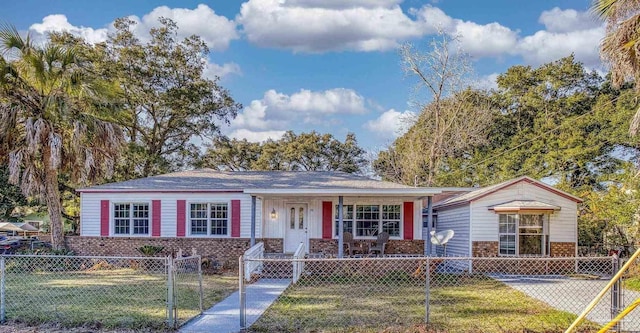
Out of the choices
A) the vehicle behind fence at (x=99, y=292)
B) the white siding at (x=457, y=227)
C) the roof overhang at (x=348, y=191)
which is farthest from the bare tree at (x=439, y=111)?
the vehicle behind fence at (x=99, y=292)

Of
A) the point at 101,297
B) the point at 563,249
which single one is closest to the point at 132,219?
the point at 101,297

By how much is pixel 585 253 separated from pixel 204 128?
19.9 metres

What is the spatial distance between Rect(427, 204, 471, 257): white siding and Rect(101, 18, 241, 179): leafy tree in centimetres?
1471

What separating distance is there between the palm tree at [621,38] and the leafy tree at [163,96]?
67.0 ft

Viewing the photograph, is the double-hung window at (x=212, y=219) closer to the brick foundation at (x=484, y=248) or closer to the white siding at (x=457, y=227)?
the white siding at (x=457, y=227)

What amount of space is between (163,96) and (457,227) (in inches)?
668

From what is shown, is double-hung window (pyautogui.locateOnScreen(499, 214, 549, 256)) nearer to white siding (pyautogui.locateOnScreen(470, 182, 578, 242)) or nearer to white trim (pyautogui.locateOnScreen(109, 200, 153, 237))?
white siding (pyautogui.locateOnScreen(470, 182, 578, 242))

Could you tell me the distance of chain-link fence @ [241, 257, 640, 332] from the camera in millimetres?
7395

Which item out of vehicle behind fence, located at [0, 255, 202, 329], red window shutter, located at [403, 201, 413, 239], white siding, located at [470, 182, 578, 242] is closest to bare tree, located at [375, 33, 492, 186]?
red window shutter, located at [403, 201, 413, 239]

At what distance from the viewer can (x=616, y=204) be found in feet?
54.7

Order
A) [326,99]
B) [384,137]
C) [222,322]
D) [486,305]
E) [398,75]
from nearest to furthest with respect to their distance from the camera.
A: [222,322]
[486,305]
[326,99]
[398,75]
[384,137]

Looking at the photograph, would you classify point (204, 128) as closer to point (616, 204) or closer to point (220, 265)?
point (220, 265)

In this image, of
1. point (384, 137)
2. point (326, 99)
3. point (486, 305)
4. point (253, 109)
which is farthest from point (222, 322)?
point (384, 137)

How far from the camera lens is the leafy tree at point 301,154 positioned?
35.5 meters
